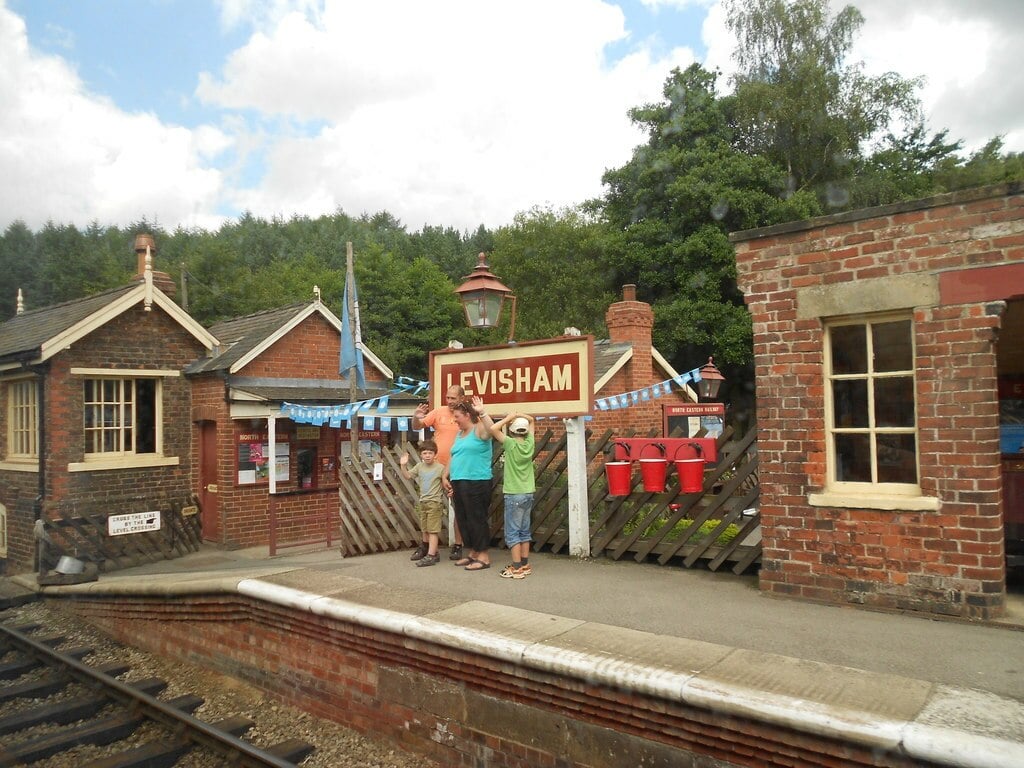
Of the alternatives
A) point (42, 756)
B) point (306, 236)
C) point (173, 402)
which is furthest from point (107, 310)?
point (306, 236)

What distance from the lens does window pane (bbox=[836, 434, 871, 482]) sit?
5898 millimetres

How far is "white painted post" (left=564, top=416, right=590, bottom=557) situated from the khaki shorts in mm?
1438

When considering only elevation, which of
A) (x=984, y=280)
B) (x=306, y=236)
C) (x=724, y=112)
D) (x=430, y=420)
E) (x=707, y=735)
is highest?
(x=306, y=236)

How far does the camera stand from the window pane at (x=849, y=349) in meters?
5.93

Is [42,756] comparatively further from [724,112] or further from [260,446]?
[724,112]

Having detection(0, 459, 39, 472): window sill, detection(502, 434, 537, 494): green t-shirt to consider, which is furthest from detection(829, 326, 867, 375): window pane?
detection(0, 459, 39, 472): window sill

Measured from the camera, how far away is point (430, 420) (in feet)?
28.3

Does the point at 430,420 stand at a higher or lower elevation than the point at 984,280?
lower

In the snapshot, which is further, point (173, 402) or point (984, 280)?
point (173, 402)

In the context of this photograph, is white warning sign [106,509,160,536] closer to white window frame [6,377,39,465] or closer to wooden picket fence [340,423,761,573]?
white window frame [6,377,39,465]

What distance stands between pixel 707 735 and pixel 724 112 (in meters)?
26.9

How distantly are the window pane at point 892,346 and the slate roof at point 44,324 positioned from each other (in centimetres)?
1200

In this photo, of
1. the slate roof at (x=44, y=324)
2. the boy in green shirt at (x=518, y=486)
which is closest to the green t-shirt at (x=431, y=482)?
the boy in green shirt at (x=518, y=486)

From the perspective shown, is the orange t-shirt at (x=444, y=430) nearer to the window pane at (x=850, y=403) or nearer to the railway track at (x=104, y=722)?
the railway track at (x=104, y=722)
